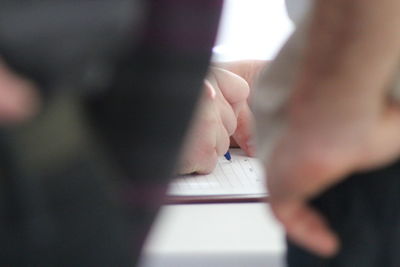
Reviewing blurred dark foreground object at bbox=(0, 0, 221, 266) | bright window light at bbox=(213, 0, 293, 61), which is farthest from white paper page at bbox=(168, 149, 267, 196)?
blurred dark foreground object at bbox=(0, 0, 221, 266)

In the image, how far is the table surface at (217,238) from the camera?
86 centimetres

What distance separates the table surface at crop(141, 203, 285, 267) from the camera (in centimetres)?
86

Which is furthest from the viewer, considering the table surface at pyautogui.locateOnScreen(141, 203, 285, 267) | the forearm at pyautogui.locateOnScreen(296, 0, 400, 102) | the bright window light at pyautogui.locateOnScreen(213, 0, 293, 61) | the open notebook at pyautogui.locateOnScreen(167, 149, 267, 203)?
the bright window light at pyautogui.locateOnScreen(213, 0, 293, 61)

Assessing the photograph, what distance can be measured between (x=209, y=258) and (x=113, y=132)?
0.46 metres

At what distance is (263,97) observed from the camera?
0.41 m

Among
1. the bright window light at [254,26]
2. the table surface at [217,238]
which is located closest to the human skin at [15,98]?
the table surface at [217,238]

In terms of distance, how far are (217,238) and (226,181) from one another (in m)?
0.18

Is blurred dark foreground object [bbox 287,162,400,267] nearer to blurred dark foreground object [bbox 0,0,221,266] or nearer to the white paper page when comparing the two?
blurred dark foreground object [bbox 0,0,221,266]

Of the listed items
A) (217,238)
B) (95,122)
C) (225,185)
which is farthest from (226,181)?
(95,122)

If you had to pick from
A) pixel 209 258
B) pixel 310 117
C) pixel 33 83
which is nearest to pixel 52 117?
pixel 33 83

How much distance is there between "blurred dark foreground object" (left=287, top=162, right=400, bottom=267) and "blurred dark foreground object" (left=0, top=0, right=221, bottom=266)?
117 mm

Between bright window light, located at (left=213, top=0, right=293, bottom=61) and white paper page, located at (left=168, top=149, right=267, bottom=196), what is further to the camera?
bright window light, located at (left=213, top=0, right=293, bottom=61)

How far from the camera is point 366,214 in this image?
1.26 feet

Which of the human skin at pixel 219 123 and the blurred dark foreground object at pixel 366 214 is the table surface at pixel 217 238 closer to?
the human skin at pixel 219 123
